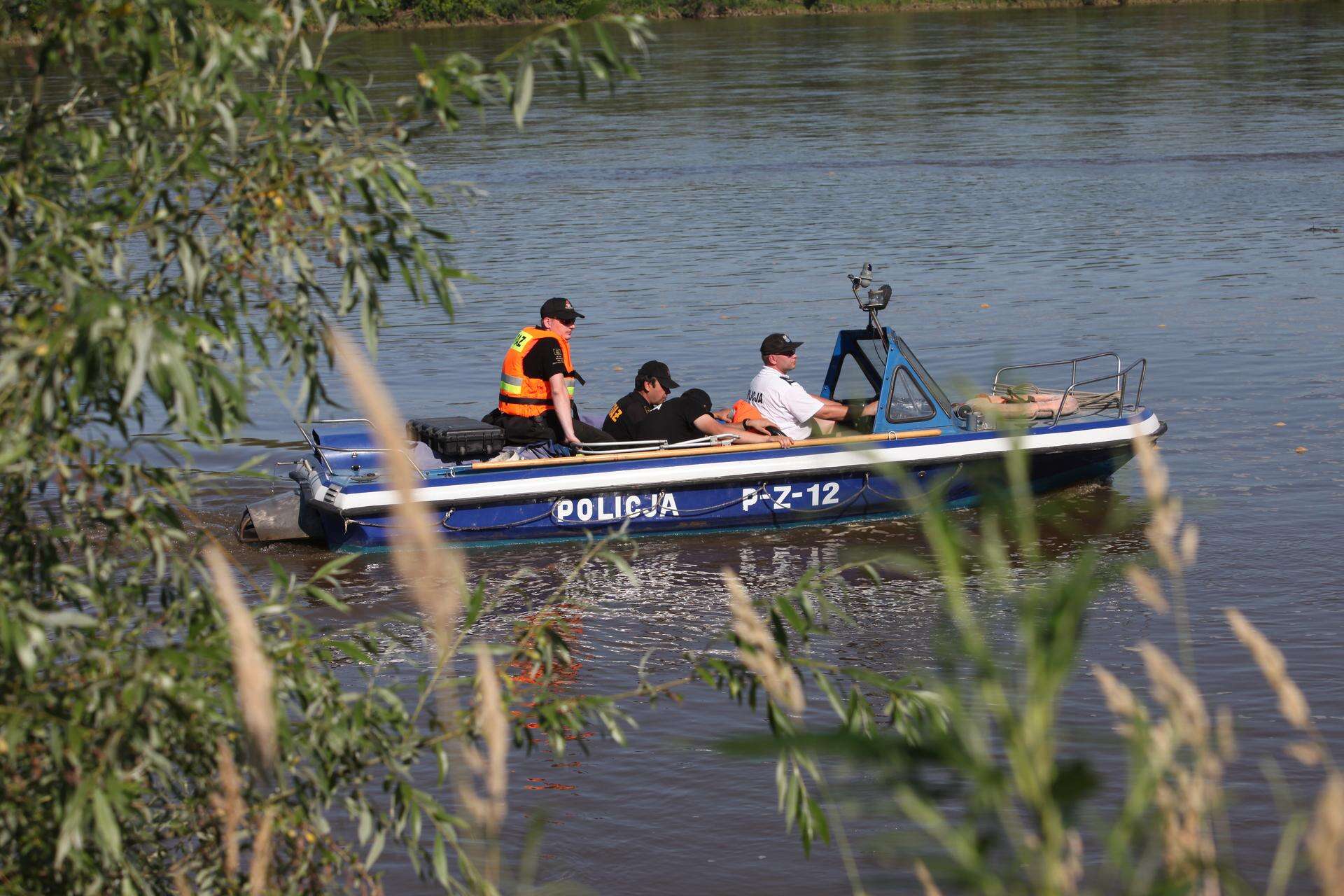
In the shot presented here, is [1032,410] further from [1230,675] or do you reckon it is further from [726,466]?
[1230,675]

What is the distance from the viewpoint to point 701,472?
11148 mm

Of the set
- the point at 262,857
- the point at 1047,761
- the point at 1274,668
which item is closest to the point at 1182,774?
the point at 1274,668

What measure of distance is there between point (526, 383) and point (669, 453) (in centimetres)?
112

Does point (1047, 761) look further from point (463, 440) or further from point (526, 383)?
point (526, 383)

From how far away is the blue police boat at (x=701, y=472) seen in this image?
35.7ft

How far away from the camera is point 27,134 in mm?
3893

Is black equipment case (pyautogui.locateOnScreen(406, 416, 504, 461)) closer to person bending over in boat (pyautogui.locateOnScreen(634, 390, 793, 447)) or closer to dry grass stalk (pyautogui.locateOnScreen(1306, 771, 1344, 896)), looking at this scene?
person bending over in boat (pyautogui.locateOnScreen(634, 390, 793, 447))

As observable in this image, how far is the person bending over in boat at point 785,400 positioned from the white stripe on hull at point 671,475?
423 mm

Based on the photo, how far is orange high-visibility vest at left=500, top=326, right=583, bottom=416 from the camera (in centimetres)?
1117

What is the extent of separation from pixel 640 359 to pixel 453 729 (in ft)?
42.9

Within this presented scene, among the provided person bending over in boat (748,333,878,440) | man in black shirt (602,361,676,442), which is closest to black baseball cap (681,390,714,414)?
man in black shirt (602,361,676,442)

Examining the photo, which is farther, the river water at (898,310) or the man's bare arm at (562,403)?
the man's bare arm at (562,403)

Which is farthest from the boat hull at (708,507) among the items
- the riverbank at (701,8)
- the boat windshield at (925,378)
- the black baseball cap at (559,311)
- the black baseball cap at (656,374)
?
the riverbank at (701,8)

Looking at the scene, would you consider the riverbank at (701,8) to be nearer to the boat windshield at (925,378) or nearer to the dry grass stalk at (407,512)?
the boat windshield at (925,378)
